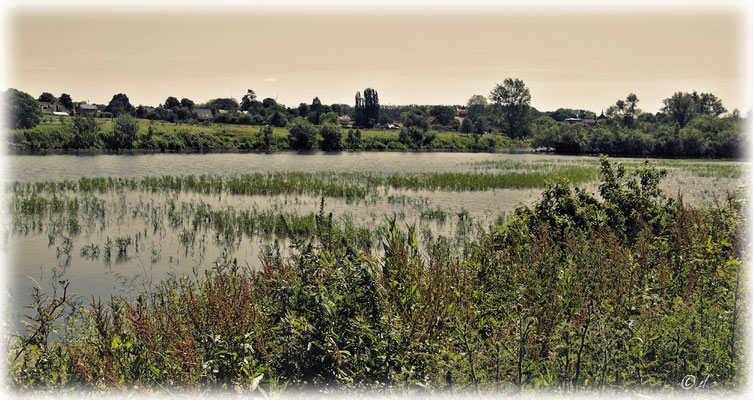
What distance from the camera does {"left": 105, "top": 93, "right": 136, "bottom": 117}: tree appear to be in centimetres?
11788

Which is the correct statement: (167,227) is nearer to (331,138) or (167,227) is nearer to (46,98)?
(331,138)

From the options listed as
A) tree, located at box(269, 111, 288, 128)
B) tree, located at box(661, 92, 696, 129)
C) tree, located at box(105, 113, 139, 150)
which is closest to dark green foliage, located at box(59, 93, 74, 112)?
tree, located at box(269, 111, 288, 128)

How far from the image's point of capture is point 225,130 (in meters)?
93.9

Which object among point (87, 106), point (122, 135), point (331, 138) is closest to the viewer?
point (122, 135)

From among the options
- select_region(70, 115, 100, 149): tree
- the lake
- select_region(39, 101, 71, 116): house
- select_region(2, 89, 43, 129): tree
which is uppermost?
select_region(39, 101, 71, 116): house

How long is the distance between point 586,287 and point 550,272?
20.6 inches

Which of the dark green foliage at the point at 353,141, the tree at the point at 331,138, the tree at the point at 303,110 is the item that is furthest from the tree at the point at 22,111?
the tree at the point at 303,110

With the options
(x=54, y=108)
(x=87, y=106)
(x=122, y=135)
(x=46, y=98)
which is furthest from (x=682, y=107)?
(x=87, y=106)

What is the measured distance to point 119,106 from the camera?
124 meters

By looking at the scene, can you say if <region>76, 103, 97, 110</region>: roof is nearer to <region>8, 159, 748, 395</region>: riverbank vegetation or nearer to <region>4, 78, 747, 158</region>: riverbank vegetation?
<region>4, 78, 747, 158</region>: riverbank vegetation

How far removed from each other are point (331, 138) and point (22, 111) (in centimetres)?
5119

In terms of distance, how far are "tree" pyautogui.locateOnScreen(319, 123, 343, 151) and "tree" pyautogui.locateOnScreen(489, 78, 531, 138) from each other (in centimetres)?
6973

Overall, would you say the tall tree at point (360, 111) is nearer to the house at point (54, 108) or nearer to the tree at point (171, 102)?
the tree at point (171, 102)

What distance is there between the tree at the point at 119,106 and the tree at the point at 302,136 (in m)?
49.5
